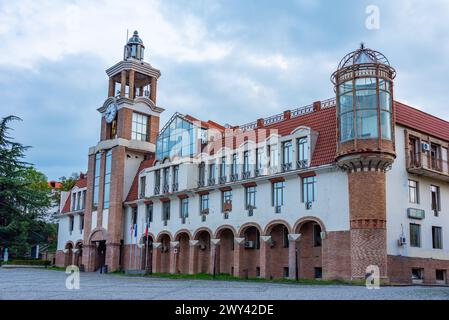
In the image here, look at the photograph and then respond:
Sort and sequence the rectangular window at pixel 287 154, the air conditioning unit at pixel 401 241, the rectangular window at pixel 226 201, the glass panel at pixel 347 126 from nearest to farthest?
the glass panel at pixel 347 126
the air conditioning unit at pixel 401 241
the rectangular window at pixel 287 154
the rectangular window at pixel 226 201

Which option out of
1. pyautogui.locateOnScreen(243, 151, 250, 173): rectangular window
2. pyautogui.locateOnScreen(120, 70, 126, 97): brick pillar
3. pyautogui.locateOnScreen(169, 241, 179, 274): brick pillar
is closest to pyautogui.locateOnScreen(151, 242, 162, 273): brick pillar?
pyautogui.locateOnScreen(169, 241, 179, 274): brick pillar

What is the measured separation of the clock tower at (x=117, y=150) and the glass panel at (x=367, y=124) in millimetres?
23382

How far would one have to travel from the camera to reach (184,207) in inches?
1554

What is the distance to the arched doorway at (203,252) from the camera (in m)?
38.0

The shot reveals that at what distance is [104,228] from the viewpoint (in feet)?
152

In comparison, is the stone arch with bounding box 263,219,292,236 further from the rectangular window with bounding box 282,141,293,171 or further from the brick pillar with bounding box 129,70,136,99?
the brick pillar with bounding box 129,70,136,99

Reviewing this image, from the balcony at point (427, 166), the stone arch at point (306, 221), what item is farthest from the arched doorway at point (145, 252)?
the balcony at point (427, 166)

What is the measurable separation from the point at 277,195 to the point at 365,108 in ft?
25.5

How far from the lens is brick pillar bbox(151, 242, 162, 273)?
41312 millimetres

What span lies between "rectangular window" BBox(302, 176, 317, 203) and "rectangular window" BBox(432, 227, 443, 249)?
730cm

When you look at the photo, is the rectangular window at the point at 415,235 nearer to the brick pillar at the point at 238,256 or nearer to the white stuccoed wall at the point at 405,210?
the white stuccoed wall at the point at 405,210

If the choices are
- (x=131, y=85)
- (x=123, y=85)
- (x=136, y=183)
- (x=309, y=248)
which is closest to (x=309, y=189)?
(x=309, y=248)

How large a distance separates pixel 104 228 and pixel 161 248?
6792 millimetres
